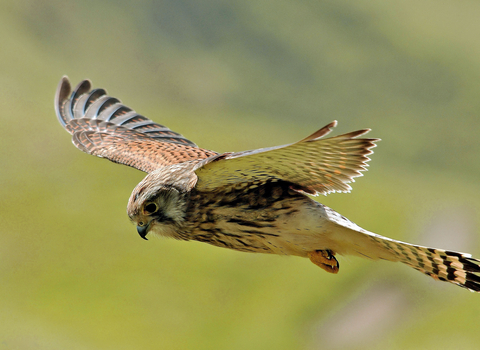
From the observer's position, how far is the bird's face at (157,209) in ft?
20.6

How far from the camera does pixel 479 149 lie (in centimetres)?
11225

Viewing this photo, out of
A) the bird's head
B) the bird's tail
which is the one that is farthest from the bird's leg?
the bird's head

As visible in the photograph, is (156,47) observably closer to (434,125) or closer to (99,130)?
(434,125)

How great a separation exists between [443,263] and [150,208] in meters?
2.89

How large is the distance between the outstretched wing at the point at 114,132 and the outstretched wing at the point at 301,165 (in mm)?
2000

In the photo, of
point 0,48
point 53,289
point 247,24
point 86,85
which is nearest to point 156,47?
point 247,24

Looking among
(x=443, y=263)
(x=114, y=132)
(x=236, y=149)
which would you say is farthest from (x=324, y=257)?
(x=236, y=149)

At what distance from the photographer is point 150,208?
6402 millimetres

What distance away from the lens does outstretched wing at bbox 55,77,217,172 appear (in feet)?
27.5

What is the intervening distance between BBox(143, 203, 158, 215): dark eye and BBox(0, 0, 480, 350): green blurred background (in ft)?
6.80

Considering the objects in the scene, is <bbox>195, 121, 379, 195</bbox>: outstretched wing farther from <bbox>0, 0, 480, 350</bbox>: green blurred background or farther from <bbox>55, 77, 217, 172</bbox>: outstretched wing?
<bbox>55, 77, 217, 172</bbox>: outstretched wing

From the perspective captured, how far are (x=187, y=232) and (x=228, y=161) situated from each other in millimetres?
1224

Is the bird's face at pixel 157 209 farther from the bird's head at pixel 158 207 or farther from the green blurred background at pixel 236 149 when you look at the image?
the green blurred background at pixel 236 149

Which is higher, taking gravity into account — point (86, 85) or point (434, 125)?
point (434, 125)
